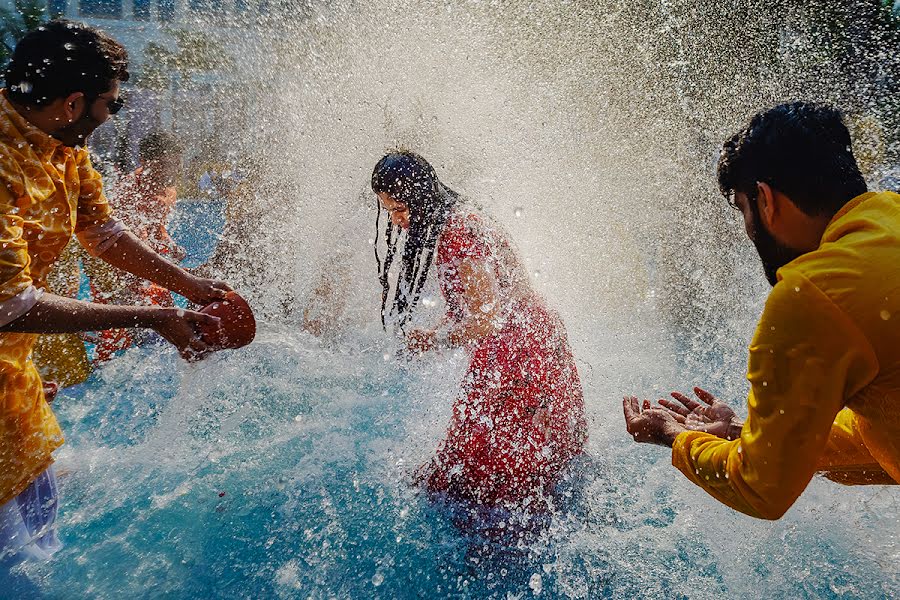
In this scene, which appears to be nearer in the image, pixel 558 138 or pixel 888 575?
pixel 888 575

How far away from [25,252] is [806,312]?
2.17 m

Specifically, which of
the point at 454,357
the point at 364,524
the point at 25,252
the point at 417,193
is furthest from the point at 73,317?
the point at 454,357

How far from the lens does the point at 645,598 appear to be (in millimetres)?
2387

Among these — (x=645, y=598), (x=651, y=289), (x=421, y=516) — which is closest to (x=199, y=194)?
(x=651, y=289)

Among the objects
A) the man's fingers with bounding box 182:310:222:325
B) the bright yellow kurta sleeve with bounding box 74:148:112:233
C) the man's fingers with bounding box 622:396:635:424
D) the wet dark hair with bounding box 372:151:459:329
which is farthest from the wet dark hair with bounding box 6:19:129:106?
the man's fingers with bounding box 622:396:635:424

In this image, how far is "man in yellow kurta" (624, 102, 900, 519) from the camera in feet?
3.69

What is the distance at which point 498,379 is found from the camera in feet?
7.57

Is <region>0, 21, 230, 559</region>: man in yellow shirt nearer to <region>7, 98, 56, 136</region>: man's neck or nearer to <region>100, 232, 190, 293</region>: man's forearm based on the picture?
<region>7, 98, 56, 136</region>: man's neck

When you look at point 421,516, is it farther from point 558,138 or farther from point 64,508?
point 558,138

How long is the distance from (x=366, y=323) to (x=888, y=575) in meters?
3.88

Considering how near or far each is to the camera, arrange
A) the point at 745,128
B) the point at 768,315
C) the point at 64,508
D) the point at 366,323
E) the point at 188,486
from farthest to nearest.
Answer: the point at 366,323, the point at 188,486, the point at 64,508, the point at 745,128, the point at 768,315

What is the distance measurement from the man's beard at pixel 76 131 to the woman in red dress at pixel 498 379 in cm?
141

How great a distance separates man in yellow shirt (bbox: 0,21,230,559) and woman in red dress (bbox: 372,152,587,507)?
1.05 metres

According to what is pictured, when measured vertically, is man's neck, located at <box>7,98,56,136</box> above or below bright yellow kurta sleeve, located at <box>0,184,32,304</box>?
above
